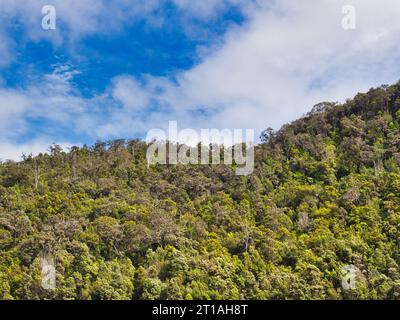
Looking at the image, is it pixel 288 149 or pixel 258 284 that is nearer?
pixel 258 284

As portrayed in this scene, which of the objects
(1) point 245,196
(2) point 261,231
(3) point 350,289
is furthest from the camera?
(1) point 245,196

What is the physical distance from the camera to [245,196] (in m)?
40.6

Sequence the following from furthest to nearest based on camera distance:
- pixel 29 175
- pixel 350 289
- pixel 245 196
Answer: pixel 29 175 < pixel 245 196 < pixel 350 289

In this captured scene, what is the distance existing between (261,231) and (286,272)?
5339 millimetres

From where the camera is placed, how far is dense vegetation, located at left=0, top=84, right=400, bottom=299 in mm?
27812

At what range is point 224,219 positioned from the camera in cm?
3603

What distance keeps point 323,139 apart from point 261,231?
18451 millimetres

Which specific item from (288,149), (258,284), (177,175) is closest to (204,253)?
(258,284)

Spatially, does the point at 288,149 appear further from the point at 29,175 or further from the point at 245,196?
the point at 29,175

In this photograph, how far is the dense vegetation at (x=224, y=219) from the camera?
91.2 ft

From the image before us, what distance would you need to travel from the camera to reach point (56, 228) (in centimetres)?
3281

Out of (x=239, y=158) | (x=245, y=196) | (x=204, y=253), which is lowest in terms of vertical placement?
(x=204, y=253)
